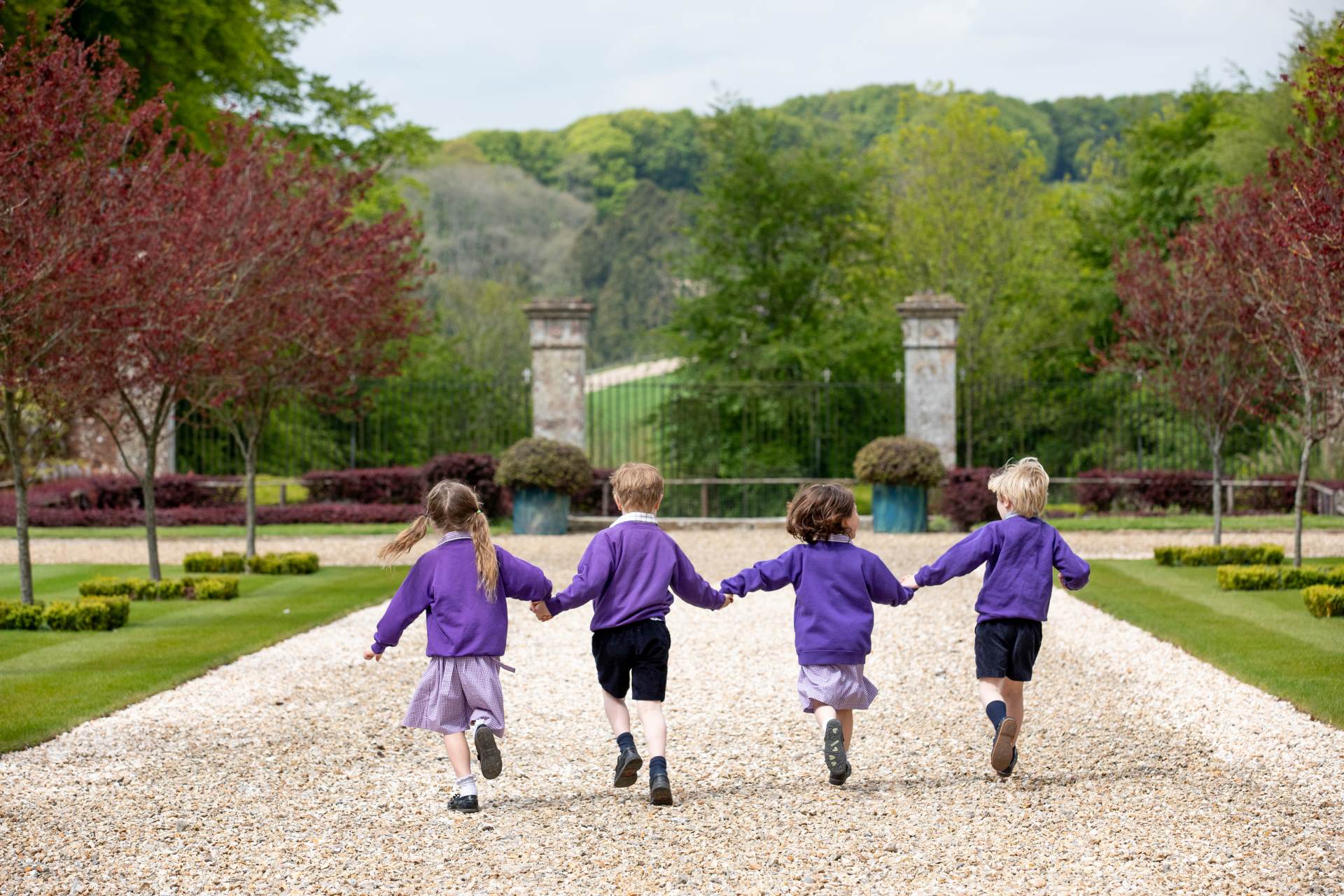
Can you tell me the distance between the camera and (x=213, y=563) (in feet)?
41.1

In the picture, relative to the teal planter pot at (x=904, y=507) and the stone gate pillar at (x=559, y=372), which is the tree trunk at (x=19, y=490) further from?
the teal planter pot at (x=904, y=507)

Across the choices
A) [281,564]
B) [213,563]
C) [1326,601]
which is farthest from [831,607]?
[213,563]

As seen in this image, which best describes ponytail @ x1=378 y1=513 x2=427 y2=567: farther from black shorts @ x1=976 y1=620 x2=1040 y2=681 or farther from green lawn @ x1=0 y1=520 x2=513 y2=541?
green lawn @ x1=0 y1=520 x2=513 y2=541

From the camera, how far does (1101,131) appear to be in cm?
6384

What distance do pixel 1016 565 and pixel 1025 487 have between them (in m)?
0.30

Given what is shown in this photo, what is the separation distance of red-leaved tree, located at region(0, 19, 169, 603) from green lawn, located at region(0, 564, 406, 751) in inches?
39.9

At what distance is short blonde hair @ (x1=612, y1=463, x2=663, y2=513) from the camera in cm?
518

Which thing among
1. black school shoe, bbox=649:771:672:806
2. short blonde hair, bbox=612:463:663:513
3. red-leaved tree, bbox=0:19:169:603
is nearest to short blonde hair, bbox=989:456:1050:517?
short blonde hair, bbox=612:463:663:513

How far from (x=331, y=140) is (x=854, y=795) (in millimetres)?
20774

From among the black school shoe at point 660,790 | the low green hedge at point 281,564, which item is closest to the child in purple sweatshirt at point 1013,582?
the black school shoe at point 660,790

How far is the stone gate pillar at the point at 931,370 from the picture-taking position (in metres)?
19.0

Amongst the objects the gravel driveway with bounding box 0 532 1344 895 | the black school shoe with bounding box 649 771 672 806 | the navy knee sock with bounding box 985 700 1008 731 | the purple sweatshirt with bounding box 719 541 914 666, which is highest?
the purple sweatshirt with bounding box 719 541 914 666

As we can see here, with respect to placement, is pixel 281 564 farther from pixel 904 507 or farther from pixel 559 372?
pixel 904 507

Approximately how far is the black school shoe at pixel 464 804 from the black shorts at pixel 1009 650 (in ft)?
6.41
